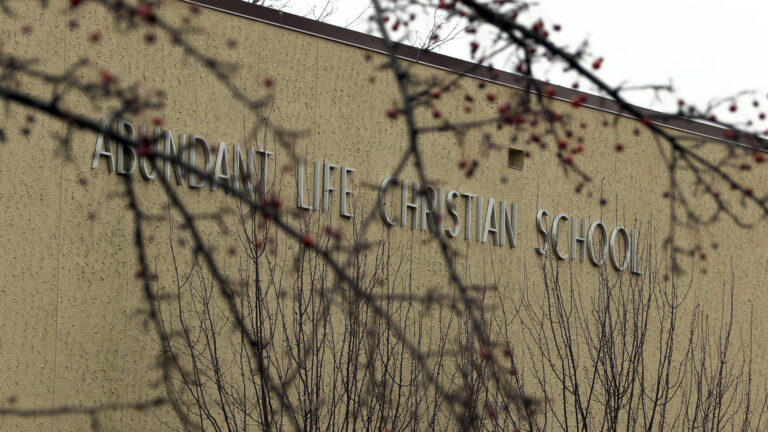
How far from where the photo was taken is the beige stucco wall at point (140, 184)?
10172 mm

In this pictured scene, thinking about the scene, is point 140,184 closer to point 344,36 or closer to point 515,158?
point 344,36

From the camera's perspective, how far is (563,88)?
14.7 m

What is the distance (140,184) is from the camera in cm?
1097

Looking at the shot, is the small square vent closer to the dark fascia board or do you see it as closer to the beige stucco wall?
the beige stucco wall

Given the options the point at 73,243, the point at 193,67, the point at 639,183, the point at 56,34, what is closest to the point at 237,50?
the point at 193,67

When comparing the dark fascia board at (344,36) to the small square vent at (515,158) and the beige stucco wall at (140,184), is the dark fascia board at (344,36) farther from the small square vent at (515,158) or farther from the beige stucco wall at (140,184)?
the small square vent at (515,158)

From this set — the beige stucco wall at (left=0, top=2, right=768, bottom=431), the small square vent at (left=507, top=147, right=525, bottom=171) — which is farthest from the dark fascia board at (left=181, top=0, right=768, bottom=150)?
the small square vent at (left=507, top=147, right=525, bottom=171)

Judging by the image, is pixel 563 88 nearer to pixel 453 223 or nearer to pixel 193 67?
pixel 453 223

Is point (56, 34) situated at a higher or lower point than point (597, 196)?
higher

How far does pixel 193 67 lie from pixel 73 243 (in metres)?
2.07

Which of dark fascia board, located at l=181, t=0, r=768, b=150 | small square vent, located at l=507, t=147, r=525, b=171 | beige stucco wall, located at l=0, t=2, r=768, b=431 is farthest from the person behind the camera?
small square vent, located at l=507, t=147, r=525, b=171

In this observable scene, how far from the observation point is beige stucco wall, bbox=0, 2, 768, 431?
10.2 metres

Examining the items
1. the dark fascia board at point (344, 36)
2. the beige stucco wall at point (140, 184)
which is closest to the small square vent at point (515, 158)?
the beige stucco wall at point (140, 184)

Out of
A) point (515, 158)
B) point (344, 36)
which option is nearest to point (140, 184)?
point (344, 36)
